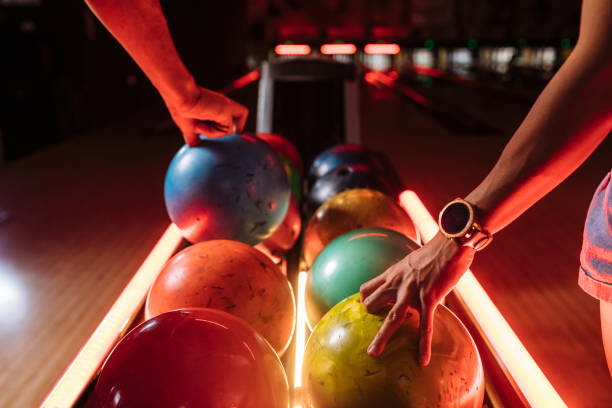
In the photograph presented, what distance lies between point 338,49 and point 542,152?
11573mm

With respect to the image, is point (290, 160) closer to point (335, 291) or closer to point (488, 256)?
point (488, 256)

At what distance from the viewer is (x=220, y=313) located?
0.95 metres

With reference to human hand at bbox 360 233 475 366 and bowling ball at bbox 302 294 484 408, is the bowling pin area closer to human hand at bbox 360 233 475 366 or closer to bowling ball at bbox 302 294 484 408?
bowling ball at bbox 302 294 484 408

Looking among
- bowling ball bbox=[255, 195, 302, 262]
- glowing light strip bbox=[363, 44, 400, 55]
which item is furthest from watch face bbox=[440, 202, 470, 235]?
glowing light strip bbox=[363, 44, 400, 55]

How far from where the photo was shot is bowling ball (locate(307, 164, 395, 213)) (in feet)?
6.47

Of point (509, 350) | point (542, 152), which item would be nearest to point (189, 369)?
point (542, 152)

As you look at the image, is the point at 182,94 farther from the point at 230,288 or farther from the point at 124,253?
the point at 124,253

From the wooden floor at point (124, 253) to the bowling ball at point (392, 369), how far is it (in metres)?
0.66

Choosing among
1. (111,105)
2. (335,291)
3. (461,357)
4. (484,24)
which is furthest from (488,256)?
(484,24)

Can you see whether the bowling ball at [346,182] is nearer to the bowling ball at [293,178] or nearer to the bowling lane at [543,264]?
the bowling ball at [293,178]

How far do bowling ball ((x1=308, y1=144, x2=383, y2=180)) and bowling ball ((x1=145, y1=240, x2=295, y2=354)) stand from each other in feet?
3.35

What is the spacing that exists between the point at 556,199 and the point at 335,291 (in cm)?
235

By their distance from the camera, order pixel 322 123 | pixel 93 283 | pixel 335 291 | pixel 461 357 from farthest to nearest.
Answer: pixel 322 123
pixel 93 283
pixel 335 291
pixel 461 357

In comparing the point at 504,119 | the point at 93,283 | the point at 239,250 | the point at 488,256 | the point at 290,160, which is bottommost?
the point at 504,119
